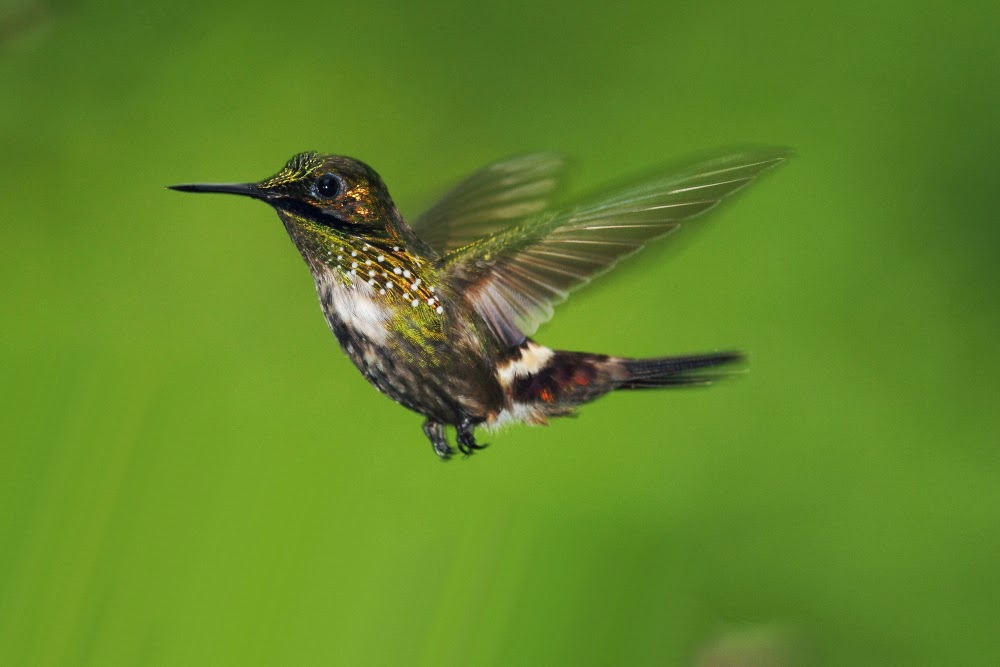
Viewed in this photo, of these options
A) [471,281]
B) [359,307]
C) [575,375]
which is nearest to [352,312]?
[359,307]

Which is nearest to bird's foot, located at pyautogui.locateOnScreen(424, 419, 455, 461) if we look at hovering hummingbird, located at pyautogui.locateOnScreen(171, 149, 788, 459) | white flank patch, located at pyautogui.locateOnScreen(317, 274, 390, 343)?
hovering hummingbird, located at pyautogui.locateOnScreen(171, 149, 788, 459)

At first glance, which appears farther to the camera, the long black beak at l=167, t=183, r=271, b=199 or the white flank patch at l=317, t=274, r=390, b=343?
the white flank patch at l=317, t=274, r=390, b=343

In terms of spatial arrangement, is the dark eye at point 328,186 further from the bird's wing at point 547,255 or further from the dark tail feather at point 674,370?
the dark tail feather at point 674,370

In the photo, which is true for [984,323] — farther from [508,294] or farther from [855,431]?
[508,294]

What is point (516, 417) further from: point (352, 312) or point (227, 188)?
point (227, 188)

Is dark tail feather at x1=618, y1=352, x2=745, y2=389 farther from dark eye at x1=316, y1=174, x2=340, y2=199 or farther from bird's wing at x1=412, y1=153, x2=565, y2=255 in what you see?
dark eye at x1=316, y1=174, x2=340, y2=199

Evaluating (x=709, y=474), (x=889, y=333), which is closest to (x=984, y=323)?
(x=889, y=333)
